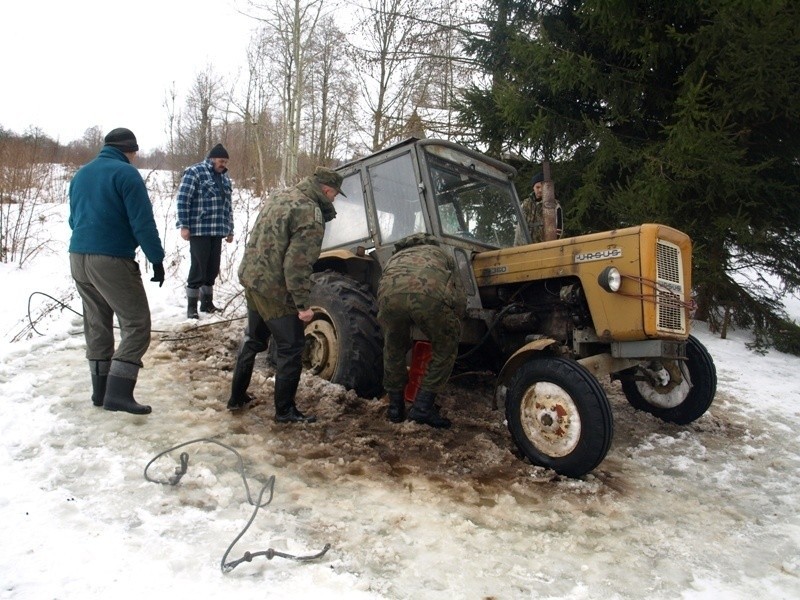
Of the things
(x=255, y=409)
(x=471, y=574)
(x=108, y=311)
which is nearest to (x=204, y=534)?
(x=471, y=574)

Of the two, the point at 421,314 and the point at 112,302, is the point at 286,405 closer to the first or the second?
the point at 421,314

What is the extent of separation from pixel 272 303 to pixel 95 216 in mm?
1214

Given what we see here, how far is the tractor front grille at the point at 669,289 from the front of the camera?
11.3 ft

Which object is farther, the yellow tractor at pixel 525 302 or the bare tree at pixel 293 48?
the bare tree at pixel 293 48

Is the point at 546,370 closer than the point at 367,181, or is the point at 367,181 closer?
the point at 546,370

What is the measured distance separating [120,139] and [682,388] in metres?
4.47

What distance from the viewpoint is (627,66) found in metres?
7.39

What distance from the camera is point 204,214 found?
5691 mm

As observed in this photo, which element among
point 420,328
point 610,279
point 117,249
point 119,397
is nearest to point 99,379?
point 119,397

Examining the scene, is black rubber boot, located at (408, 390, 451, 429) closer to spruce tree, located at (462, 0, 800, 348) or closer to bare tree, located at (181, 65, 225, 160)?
spruce tree, located at (462, 0, 800, 348)

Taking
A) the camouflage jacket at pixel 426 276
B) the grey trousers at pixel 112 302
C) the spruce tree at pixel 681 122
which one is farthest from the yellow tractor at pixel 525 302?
the spruce tree at pixel 681 122

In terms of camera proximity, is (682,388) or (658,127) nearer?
(682,388)

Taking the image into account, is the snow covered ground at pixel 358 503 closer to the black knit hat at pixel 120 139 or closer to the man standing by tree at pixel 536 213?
the black knit hat at pixel 120 139

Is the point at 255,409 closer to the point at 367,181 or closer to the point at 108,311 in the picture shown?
the point at 108,311
